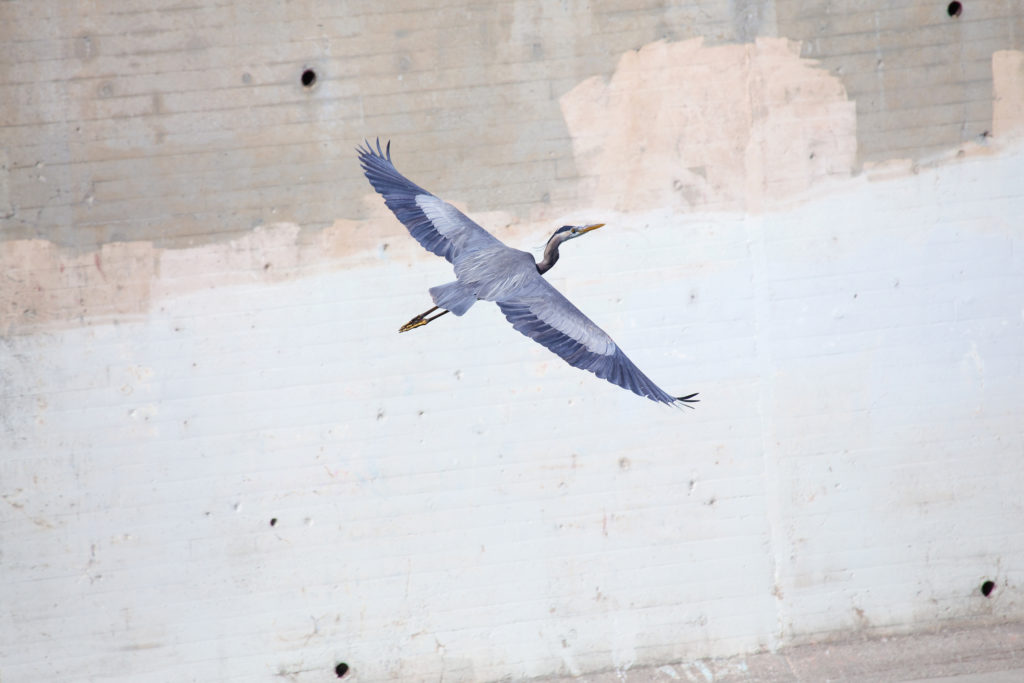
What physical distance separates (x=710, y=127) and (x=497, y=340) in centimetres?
176

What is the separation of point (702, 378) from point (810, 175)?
1.35 meters

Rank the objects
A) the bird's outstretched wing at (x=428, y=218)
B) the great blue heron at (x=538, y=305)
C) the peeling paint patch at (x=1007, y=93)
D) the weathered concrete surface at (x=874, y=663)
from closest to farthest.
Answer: the great blue heron at (x=538, y=305), the bird's outstretched wing at (x=428, y=218), the peeling paint patch at (x=1007, y=93), the weathered concrete surface at (x=874, y=663)

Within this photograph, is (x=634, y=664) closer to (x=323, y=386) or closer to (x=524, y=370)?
(x=524, y=370)

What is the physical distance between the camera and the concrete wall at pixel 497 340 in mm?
5824

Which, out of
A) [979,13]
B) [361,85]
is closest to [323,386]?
[361,85]

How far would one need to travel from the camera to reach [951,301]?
6098 millimetres

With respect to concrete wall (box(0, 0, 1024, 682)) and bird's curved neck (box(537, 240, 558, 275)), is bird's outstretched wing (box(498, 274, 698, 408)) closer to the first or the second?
bird's curved neck (box(537, 240, 558, 275))

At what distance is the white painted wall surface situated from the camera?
594 centimetres

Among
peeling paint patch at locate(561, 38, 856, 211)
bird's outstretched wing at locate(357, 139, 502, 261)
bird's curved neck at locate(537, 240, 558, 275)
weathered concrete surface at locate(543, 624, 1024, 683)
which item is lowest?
weathered concrete surface at locate(543, 624, 1024, 683)

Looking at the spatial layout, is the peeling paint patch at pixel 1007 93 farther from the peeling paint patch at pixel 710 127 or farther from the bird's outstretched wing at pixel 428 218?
Result: the bird's outstretched wing at pixel 428 218

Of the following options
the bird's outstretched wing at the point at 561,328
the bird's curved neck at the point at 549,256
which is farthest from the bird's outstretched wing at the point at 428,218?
the bird's outstretched wing at the point at 561,328

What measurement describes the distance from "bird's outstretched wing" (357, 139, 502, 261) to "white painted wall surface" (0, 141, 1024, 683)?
78cm

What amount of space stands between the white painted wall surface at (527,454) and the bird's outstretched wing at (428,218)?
78 centimetres

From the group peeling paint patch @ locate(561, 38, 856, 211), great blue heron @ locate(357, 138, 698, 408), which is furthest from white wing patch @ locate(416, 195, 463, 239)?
peeling paint patch @ locate(561, 38, 856, 211)
